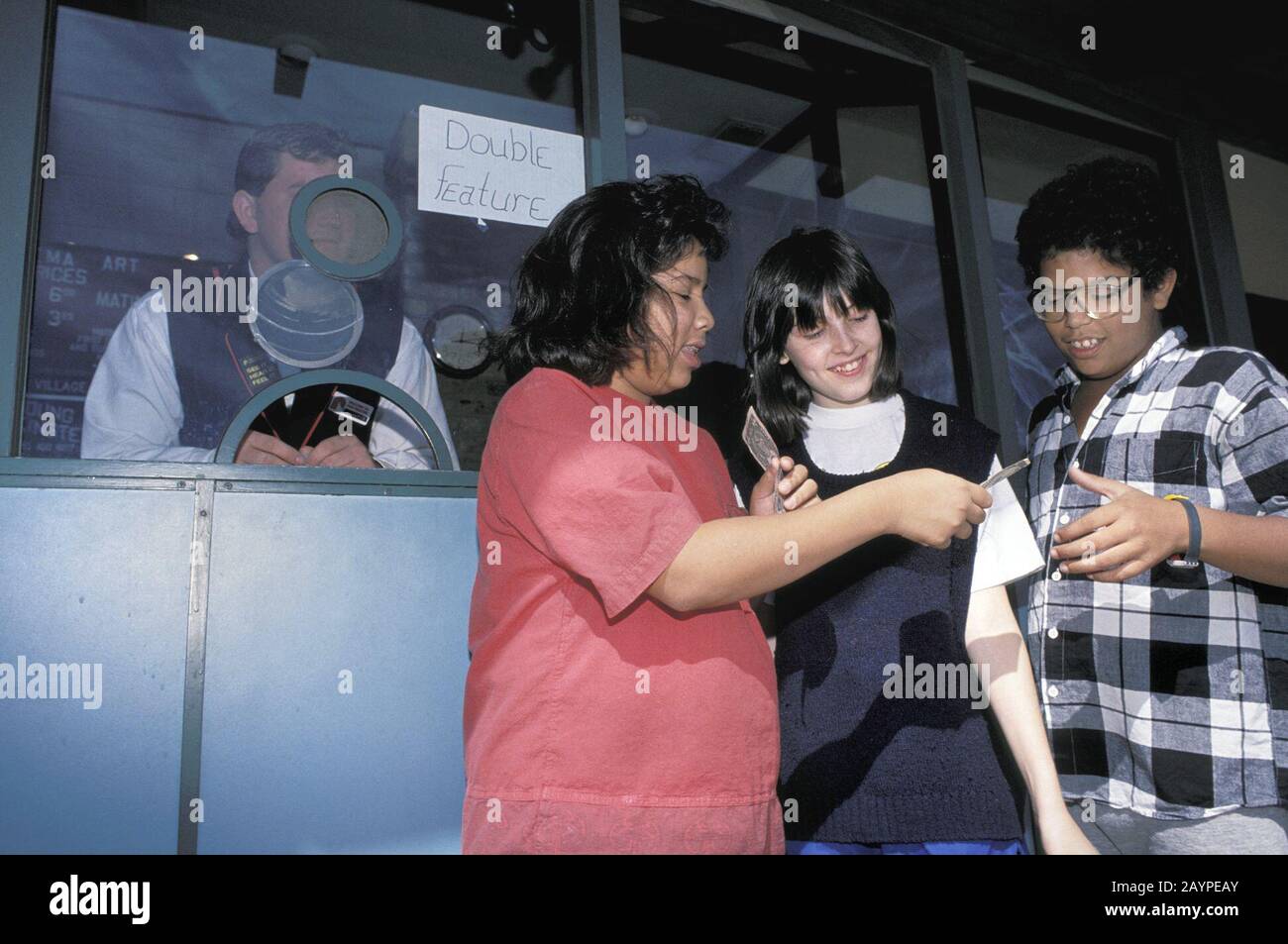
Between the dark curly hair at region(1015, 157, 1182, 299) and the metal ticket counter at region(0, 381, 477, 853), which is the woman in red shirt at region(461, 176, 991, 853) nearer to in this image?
the metal ticket counter at region(0, 381, 477, 853)

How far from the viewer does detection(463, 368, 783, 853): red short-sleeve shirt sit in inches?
43.4

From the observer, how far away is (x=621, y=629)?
1.18 m

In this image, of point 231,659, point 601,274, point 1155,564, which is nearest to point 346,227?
point 601,274

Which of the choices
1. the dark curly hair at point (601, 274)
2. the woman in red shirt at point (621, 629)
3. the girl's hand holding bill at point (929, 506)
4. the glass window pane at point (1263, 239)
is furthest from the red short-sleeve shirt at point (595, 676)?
the glass window pane at point (1263, 239)

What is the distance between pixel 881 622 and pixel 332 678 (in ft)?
3.22

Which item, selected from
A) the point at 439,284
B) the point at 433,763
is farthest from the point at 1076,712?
the point at 439,284

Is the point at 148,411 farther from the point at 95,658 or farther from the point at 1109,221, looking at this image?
the point at 1109,221

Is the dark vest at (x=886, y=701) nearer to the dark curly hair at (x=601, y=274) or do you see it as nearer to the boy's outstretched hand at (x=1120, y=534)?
the boy's outstretched hand at (x=1120, y=534)

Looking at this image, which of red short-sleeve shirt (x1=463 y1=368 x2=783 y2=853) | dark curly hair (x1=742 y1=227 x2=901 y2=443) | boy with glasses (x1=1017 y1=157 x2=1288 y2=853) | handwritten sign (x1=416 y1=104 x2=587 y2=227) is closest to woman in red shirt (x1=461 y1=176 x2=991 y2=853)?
red short-sleeve shirt (x1=463 y1=368 x2=783 y2=853)

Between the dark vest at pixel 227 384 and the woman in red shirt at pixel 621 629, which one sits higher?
the dark vest at pixel 227 384

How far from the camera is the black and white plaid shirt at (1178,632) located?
1.43 m

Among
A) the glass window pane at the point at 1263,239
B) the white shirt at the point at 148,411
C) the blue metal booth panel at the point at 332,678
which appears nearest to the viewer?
the blue metal booth panel at the point at 332,678

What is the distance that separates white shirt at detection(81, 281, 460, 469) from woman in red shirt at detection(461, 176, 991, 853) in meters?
0.62
